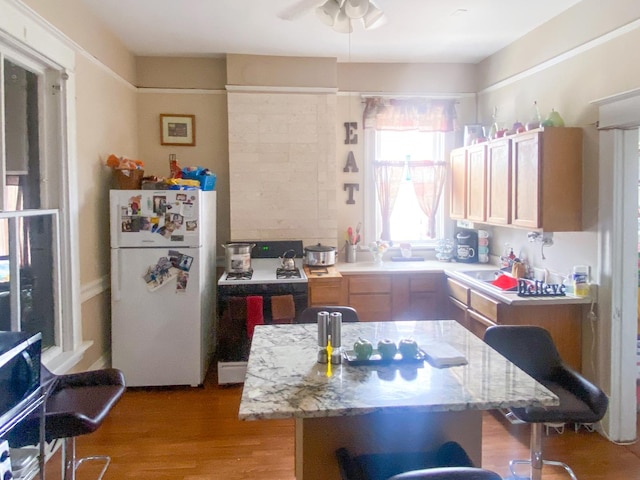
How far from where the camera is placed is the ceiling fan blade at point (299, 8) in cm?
260

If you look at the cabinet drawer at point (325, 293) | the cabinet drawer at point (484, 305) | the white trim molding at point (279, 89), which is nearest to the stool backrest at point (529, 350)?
the cabinet drawer at point (484, 305)

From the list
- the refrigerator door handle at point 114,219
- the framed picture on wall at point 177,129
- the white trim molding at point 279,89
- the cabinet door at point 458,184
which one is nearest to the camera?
the refrigerator door handle at point 114,219

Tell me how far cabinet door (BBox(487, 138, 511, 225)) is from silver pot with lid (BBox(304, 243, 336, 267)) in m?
1.32

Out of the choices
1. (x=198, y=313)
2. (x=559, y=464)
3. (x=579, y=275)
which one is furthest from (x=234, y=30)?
(x=559, y=464)

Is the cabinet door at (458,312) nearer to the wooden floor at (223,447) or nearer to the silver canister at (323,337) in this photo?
the wooden floor at (223,447)

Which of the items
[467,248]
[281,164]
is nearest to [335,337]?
[281,164]

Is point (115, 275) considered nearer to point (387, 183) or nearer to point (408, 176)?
point (387, 183)

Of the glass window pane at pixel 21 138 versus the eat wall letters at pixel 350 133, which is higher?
the eat wall letters at pixel 350 133

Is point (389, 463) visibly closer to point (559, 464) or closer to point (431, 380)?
point (431, 380)

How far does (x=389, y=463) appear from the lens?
5.26ft

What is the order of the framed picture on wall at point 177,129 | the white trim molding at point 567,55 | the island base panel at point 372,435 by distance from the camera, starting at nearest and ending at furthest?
the island base panel at point 372,435 < the white trim molding at point 567,55 < the framed picture on wall at point 177,129

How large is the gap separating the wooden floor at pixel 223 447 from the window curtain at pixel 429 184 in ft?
6.74

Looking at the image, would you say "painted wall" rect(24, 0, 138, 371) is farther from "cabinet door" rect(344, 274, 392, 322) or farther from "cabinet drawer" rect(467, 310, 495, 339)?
"cabinet drawer" rect(467, 310, 495, 339)

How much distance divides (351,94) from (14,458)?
383cm
